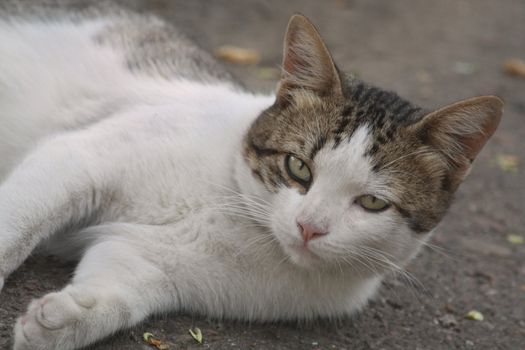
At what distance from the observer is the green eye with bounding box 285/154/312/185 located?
3.01m

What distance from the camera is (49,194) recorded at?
308 centimetres

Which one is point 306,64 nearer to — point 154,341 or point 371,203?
point 371,203

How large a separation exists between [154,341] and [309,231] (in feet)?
2.70

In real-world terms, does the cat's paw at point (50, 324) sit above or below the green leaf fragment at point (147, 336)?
above

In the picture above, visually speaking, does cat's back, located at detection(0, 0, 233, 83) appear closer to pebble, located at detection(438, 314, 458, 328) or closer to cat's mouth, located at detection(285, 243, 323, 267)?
cat's mouth, located at detection(285, 243, 323, 267)

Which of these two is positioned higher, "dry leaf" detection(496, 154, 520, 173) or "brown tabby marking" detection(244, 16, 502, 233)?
"brown tabby marking" detection(244, 16, 502, 233)

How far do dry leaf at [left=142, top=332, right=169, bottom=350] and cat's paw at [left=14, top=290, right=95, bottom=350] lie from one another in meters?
0.35

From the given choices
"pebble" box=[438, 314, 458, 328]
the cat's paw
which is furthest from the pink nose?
"pebble" box=[438, 314, 458, 328]

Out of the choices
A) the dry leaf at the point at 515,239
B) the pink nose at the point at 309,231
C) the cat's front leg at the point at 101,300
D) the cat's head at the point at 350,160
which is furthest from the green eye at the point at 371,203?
the dry leaf at the point at 515,239

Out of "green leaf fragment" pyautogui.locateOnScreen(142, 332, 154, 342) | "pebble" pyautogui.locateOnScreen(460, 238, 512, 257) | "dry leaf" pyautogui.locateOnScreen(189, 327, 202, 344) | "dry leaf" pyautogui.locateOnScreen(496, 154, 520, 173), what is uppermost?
"green leaf fragment" pyautogui.locateOnScreen(142, 332, 154, 342)

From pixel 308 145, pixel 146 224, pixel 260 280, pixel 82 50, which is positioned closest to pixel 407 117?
pixel 308 145

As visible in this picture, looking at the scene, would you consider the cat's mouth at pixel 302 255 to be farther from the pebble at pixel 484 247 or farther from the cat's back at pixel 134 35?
the pebble at pixel 484 247

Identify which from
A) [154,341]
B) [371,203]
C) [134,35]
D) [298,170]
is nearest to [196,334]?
[154,341]

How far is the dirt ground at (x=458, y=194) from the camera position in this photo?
332 centimetres
